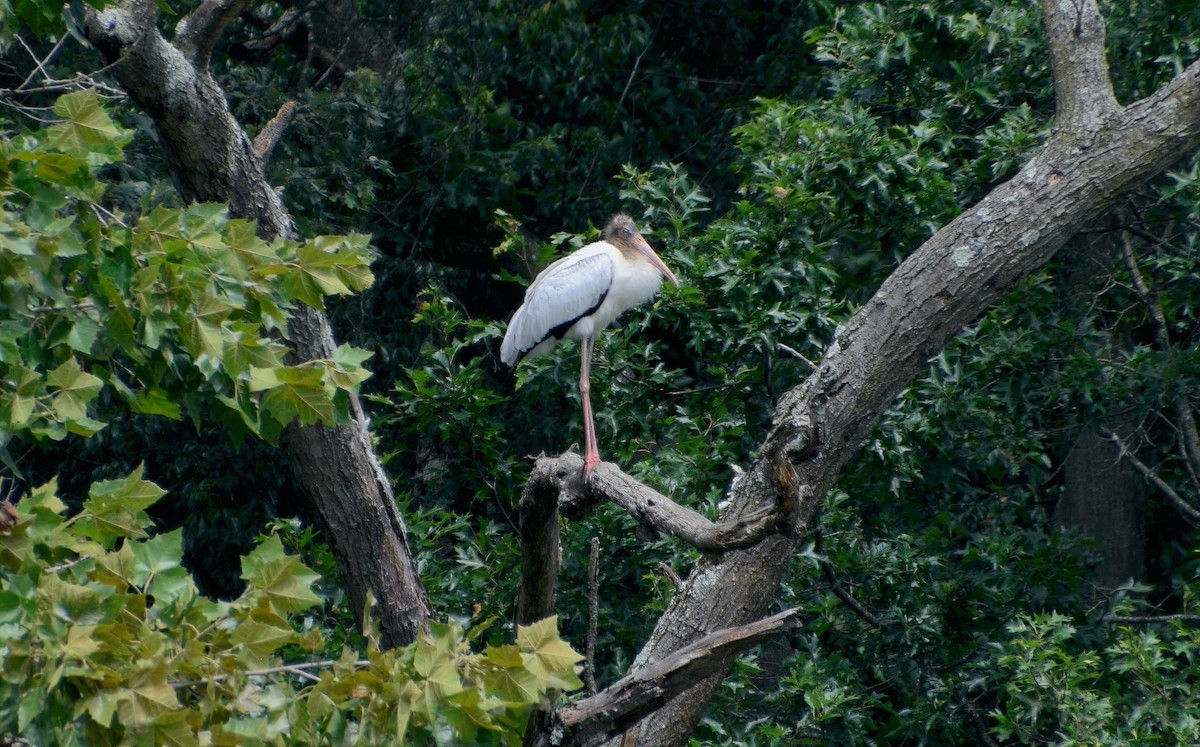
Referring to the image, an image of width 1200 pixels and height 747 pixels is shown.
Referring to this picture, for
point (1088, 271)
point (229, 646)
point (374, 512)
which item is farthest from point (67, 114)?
point (1088, 271)

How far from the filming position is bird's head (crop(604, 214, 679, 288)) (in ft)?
21.7

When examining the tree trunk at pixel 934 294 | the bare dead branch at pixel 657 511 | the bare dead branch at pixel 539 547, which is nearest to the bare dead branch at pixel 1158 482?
the tree trunk at pixel 934 294

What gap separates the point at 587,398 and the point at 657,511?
6.23ft

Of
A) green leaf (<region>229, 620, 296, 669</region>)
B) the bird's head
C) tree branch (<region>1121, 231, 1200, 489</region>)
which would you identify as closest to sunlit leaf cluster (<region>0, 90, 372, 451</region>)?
green leaf (<region>229, 620, 296, 669</region>)

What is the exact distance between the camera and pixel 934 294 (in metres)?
4.66

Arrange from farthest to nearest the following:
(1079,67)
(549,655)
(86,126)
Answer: (1079,67) < (86,126) < (549,655)

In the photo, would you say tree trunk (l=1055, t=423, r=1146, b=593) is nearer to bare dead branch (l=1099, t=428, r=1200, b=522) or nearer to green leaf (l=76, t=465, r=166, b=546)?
bare dead branch (l=1099, t=428, r=1200, b=522)

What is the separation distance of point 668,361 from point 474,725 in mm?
5155

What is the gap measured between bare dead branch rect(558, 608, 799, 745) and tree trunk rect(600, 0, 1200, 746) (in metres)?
0.68

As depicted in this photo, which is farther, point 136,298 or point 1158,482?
point 1158,482

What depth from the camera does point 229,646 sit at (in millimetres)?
2840

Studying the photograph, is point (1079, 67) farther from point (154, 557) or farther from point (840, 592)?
point (154, 557)

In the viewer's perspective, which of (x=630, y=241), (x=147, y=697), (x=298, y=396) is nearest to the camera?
(x=147, y=697)

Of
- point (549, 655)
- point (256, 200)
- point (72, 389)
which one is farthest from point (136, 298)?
point (256, 200)
